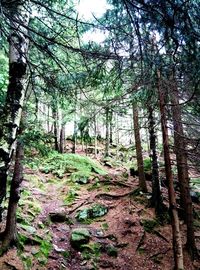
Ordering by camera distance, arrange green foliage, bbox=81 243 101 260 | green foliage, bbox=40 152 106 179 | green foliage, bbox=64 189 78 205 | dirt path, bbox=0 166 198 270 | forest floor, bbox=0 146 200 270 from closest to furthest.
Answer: forest floor, bbox=0 146 200 270, dirt path, bbox=0 166 198 270, green foliage, bbox=81 243 101 260, green foliage, bbox=64 189 78 205, green foliage, bbox=40 152 106 179

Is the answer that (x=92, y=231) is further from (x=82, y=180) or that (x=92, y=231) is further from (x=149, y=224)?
(x=82, y=180)

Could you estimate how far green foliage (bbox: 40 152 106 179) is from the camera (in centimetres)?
1476

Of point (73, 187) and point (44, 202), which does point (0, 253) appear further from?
point (73, 187)

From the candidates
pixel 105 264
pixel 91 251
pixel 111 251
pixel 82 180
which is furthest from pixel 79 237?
pixel 82 180

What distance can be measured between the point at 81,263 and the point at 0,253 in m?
2.44

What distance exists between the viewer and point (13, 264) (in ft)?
20.2

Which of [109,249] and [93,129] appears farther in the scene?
[109,249]

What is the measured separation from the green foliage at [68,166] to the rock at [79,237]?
→ 521 cm

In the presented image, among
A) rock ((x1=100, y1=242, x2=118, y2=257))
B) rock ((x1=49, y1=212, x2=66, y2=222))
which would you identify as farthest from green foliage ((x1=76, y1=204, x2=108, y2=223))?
rock ((x1=100, y1=242, x2=118, y2=257))

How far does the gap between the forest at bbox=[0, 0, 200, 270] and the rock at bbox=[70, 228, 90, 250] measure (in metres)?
0.04

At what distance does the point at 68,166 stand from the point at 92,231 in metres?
6.54

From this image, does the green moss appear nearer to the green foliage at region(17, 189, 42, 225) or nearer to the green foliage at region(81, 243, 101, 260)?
the green foliage at region(81, 243, 101, 260)

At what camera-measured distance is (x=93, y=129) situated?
25.0ft

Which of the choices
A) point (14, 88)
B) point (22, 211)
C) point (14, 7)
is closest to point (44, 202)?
point (22, 211)
